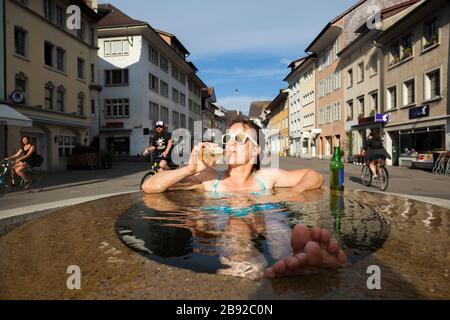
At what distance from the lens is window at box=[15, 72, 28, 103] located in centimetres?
2000

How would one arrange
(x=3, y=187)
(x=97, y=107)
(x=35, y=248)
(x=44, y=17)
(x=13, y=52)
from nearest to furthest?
1. (x=35, y=248)
2. (x=3, y=187)
3. (x=13, y=52)
4. (x=44, y=17)
5. (x=97, y=107)

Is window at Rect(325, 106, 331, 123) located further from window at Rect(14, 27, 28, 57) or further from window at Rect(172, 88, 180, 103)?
window at Rect(14, 27, 28, 57)

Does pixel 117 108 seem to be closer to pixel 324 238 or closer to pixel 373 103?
pixel 373 103

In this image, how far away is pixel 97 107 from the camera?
34938 millimetres

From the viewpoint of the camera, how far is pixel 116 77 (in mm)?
36312

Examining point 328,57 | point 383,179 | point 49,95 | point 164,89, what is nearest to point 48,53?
point 49,95

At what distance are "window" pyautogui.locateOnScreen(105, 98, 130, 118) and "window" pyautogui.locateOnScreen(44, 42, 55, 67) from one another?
501 inches

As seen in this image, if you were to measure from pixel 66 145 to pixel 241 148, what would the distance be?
2490 cm

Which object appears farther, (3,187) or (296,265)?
(3,187)

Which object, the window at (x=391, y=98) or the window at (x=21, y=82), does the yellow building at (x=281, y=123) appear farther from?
the window at (x=21, y=82)

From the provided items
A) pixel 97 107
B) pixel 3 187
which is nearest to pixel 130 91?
pixel 97 107

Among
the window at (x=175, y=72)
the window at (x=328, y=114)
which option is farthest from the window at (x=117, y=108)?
the window at (x=328, y=114)
